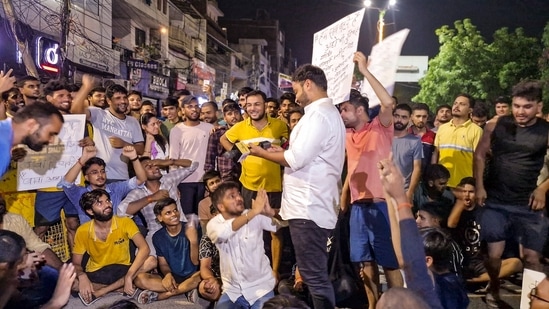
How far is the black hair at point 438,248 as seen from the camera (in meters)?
2.88

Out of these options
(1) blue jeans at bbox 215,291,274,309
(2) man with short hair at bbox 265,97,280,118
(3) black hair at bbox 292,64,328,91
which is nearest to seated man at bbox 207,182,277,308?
(1) blue jeans at bbox 215,291,274,309

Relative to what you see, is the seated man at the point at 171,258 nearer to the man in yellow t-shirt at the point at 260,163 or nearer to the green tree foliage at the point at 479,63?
the man in yellow t-shirt at the point at 260,163

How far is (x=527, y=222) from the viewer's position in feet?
15.2

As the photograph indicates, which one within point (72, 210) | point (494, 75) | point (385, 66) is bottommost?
point (72, 210)

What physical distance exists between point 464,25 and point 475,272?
29579 millimetres

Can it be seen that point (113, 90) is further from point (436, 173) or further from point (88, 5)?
point (88, 5)

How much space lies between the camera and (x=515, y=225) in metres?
4.71

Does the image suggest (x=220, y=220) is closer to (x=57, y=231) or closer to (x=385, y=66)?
(x=385, y=66)

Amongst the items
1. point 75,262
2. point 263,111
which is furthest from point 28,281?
point 263,111

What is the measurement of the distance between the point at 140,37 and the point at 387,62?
2398 centimetres

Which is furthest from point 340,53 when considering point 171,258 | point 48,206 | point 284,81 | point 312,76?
point 284,81

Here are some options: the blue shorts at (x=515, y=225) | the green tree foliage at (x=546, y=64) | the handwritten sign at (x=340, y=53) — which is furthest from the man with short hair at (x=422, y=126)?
the green tree foliage at (x=546, y=64)

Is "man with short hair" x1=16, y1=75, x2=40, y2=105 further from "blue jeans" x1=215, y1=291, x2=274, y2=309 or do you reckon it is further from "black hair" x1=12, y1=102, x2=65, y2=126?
"blue jeans" x1=215, y1=291, x2=274, y2=309

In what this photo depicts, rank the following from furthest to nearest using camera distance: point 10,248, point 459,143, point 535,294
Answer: point 459,143, point 10,248, point 535,294
